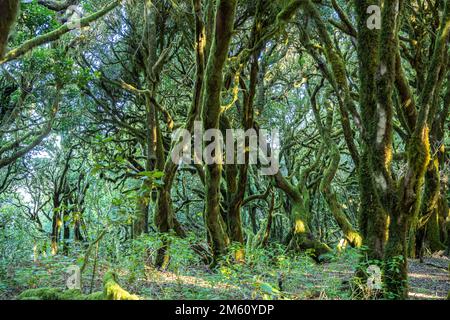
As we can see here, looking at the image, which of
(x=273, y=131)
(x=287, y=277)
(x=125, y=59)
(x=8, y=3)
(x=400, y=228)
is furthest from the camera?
(x=273, y=131)

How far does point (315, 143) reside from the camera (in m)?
17.3

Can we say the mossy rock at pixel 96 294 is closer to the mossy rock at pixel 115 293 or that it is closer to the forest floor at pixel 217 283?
the mossy rock at pixel 115 293

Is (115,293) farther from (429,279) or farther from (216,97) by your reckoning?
(429,279)

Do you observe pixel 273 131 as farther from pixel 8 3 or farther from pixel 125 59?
pixel 8 3

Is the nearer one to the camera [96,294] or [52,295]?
[96,294]

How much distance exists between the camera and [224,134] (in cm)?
1152

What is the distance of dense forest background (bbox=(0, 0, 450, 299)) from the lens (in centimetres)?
516

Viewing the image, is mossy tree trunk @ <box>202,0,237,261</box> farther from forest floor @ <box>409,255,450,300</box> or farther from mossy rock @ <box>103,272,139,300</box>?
mossy rock @ <box>103,272,139,300</box>

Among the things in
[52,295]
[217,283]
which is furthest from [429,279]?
[52,295]

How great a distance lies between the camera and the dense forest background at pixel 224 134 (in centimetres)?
516

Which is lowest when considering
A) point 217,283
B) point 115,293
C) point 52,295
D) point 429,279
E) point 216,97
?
point 429,279

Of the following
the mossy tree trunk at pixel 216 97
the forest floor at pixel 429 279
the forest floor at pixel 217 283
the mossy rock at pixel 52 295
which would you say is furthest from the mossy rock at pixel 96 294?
the forest floor at pixel 429 279
